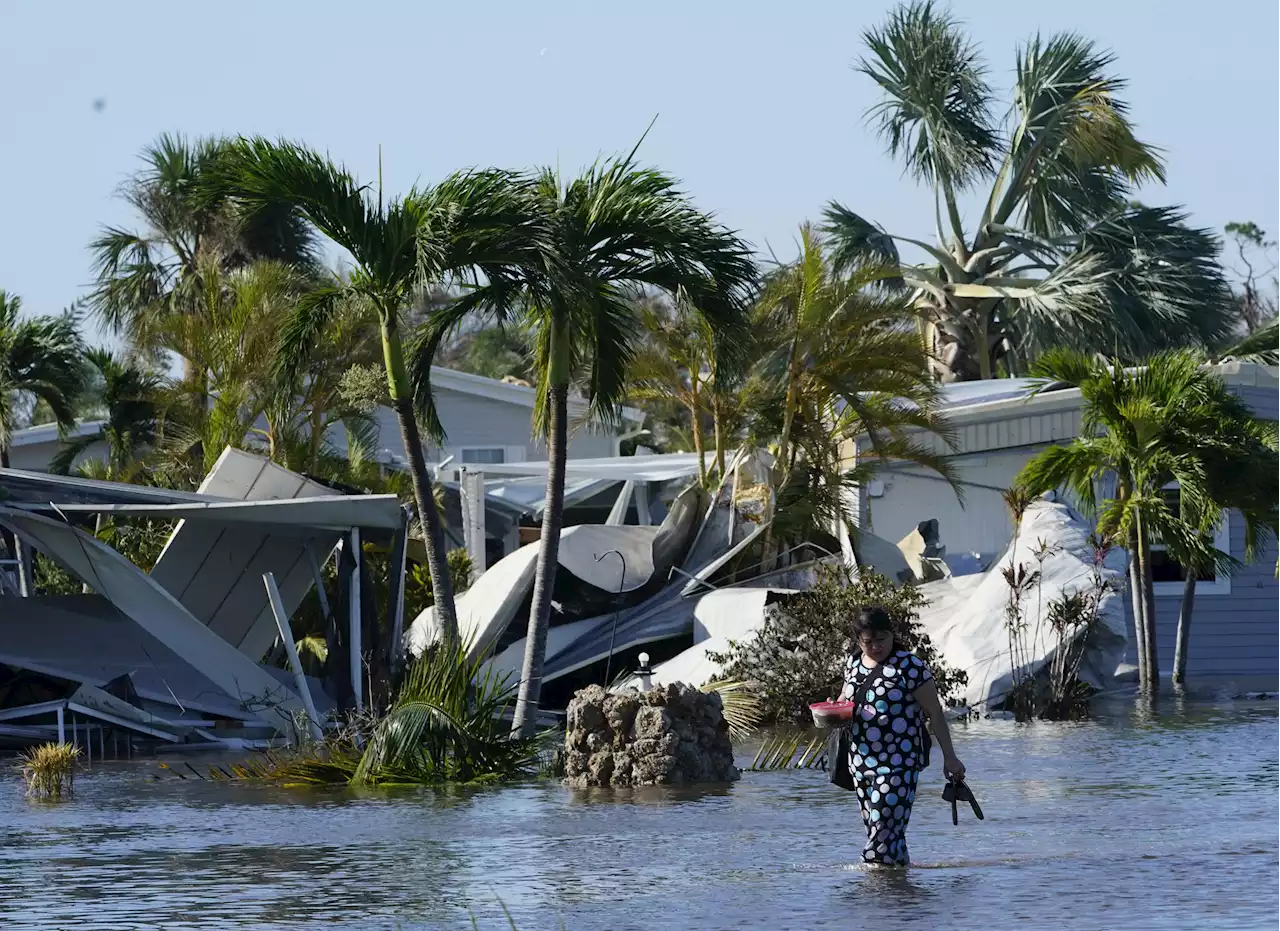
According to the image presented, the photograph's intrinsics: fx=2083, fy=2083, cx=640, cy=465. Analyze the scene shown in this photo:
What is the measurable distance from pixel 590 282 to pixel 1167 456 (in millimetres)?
8026

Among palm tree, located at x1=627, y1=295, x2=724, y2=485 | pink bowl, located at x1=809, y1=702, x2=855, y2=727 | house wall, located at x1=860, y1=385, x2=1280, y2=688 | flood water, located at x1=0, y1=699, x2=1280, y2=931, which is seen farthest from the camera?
house wall, located at x1=860, y1=385, x2=1280, y2=688

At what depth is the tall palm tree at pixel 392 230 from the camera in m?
15.9

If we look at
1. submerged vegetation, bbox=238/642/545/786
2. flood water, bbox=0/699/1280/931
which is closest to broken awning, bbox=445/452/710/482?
flood water, bbox=0/699/1280/931

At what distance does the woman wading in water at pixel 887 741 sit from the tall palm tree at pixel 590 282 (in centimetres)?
682

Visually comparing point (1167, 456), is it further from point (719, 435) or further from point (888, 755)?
point (888, 755)

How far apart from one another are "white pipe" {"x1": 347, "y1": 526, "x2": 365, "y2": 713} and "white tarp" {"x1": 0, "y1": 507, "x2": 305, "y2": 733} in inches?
22.2

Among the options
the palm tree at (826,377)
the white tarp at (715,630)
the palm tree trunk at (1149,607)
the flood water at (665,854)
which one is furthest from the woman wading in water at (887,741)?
the palm tree at (826,377)

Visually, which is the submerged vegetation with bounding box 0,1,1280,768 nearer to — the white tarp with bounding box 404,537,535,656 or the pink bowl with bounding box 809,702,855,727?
the white tarp with bounding box 404,537,535,656

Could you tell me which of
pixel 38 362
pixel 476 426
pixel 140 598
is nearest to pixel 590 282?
pixel 140 598

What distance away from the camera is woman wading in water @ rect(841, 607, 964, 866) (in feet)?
31.3

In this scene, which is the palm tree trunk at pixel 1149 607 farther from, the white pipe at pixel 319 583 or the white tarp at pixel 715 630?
the white pipe at pixel 319 583

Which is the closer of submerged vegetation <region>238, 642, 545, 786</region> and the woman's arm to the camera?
the woman's arm

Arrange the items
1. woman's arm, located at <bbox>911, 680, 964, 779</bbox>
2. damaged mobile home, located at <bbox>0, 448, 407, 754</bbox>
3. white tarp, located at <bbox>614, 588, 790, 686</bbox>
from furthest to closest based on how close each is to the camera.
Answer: white tarp, located at <bbox>614, 588, 790, 686</bbox> < damaged mobile home, located at <bbox>0, 448, 407, 754</bbox> < woman's arm, located at <bbox>911, 680, 964, 779</bbox>

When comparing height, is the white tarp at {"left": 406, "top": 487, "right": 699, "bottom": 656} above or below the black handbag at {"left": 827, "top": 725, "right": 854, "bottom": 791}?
above
